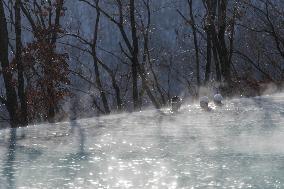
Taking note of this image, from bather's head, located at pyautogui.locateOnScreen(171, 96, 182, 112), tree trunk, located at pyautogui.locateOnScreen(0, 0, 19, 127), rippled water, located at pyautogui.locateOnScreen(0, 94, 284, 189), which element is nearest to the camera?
rippled water, located at pyautogui.locateOnScreen(0, 94, 284, 189)

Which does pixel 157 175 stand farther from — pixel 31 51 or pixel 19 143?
pixel 31 51

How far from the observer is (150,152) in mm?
1807

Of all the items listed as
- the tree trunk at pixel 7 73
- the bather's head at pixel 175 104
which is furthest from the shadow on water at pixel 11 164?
the tree trunk at pixel 7 73

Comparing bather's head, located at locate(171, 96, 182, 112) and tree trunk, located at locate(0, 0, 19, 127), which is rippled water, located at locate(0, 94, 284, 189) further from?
tree trunk, located at locate(0, 0, 19, 127)

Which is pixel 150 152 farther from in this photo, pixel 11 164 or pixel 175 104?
pixel 175 104

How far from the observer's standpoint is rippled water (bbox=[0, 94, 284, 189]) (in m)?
1.33

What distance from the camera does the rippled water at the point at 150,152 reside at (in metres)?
1.33

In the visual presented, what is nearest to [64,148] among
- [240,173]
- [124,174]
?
[124,174]

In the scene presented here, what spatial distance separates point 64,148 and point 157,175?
680 mm

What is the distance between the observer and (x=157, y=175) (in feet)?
4.59

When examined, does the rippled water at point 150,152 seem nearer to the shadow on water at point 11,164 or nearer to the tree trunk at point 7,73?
the shadow on water at point 11,164

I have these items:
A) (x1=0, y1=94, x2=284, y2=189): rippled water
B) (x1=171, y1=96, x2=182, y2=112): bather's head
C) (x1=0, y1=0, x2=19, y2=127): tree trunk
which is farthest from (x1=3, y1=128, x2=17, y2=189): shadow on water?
(x1=0, y1=0, x2=19, y2=127): tree trunk

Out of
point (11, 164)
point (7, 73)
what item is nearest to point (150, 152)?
point (11, 164)

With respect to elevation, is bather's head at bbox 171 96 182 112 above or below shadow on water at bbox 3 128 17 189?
above
